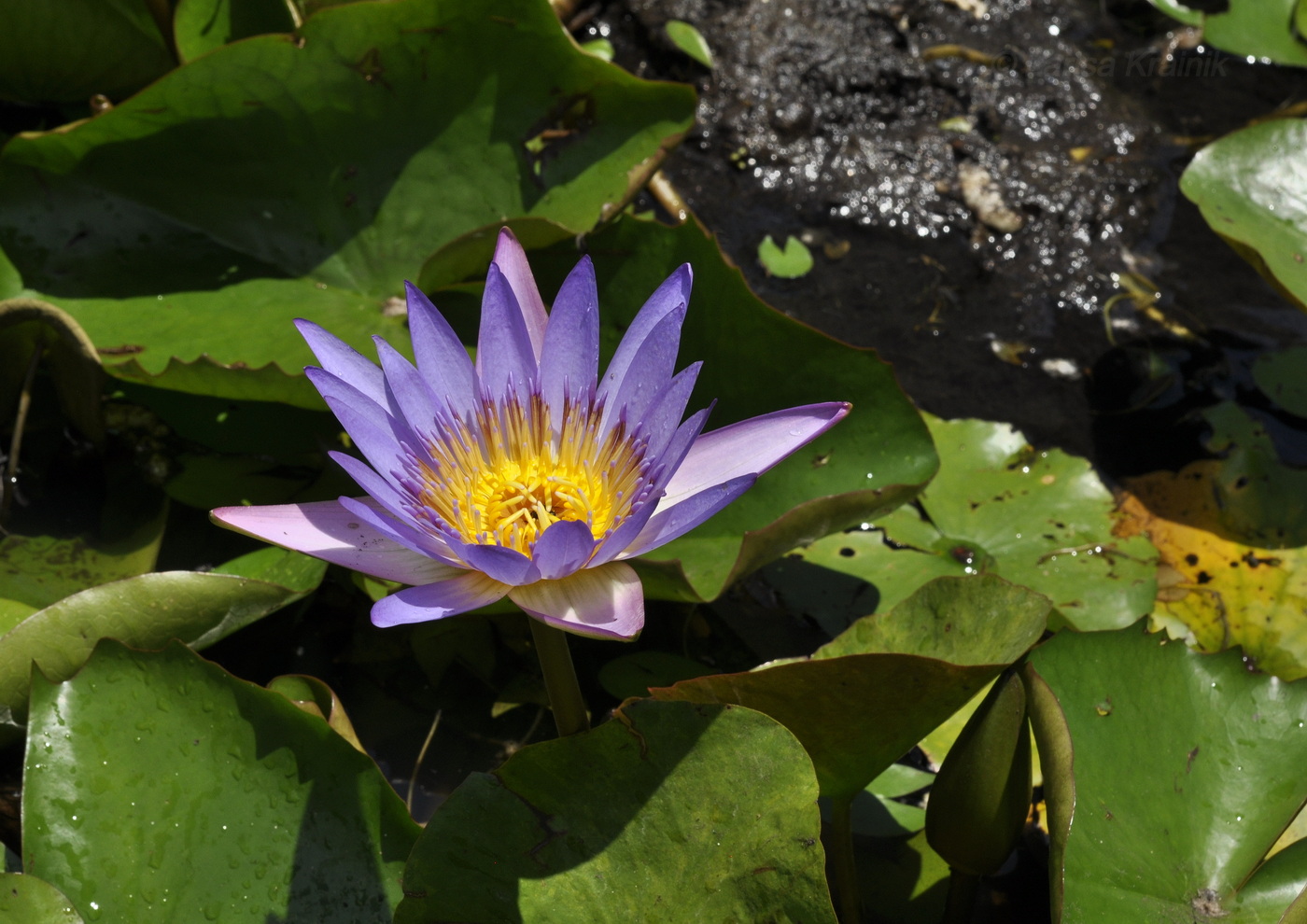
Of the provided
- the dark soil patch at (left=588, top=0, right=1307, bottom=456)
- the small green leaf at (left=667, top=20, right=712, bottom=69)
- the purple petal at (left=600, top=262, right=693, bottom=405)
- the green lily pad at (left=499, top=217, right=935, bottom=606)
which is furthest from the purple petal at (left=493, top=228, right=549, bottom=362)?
the small green leaf at (left=667, top=20, right=712, bottom=69)

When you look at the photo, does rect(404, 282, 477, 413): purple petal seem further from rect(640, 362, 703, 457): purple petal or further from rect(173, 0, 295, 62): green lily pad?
rect(173, 0, 295, 62): green lily pad

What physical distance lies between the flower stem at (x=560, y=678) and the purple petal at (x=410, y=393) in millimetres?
295

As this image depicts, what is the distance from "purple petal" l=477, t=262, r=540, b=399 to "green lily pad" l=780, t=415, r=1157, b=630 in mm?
917

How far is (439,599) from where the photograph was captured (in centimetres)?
106

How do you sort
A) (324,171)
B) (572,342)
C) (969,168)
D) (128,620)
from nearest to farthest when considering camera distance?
(572,342) < (128,620) < (324,171) < (969,168)

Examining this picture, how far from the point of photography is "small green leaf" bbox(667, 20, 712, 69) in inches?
117

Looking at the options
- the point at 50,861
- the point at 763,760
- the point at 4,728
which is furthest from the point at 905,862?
the point at 4,728

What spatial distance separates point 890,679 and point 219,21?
1.92 m

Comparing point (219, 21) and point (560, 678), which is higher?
point (219, 21)

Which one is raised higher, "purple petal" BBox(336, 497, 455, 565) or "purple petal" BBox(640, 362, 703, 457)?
"purple petal" BBox(640, 362, 703, 457)

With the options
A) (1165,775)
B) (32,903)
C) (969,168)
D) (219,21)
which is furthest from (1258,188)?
(32,903)

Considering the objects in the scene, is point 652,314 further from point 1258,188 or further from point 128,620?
point 1258,188

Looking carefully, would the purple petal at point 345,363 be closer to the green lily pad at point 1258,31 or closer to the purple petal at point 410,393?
the purple petal at point 410,393

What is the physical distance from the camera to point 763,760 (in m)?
1.10
